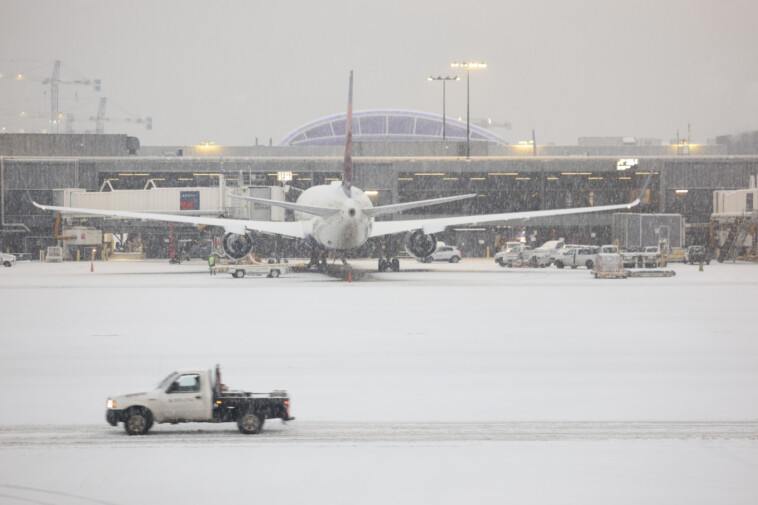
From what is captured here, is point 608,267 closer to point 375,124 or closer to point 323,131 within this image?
point 323,131

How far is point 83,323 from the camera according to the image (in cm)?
2747

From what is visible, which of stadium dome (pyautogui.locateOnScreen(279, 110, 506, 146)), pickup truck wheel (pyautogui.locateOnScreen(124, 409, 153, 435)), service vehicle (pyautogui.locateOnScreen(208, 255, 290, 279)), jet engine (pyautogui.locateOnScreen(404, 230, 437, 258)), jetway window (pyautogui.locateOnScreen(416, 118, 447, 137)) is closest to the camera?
pickup truck wheel (pyautogui.locateOnScreen(124, 409, 153, 435))

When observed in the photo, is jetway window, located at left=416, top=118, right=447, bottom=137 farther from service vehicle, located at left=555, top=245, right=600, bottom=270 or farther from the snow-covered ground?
the snow-covered ground

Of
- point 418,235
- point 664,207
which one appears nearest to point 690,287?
point 418,235

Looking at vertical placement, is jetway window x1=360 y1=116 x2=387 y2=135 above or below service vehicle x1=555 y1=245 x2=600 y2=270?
above

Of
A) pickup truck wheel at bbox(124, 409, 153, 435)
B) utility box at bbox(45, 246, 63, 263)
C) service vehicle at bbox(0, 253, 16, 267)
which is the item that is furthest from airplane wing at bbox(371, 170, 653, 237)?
pickup truck wheel at bbox(124, 409, 153, 435)

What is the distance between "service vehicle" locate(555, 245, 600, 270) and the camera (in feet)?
217

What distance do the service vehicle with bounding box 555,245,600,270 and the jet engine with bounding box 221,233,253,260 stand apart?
27.0m

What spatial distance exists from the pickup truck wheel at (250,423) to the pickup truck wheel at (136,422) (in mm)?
1445

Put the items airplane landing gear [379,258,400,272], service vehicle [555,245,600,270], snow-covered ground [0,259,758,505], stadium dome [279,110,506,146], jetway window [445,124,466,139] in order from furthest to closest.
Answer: jetway window [445,124,466,139] → stadium dome [279,110,506,146] → service vehicle [555,245,600,270] → airplane landing gear [379,258,400,272] → snow-covered ground [0,259,758,505]

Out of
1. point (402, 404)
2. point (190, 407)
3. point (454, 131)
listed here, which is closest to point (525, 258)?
point (402, 404)

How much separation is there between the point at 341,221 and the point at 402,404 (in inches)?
1323

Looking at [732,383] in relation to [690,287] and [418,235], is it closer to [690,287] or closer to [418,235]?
[690,287]

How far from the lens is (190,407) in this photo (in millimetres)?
12930
